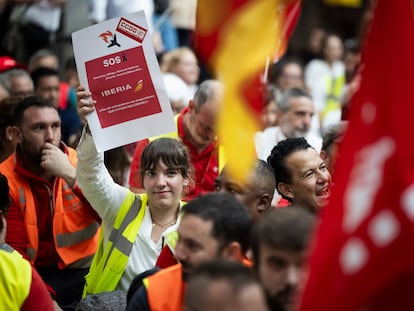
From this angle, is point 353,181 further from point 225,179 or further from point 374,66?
point 225,179

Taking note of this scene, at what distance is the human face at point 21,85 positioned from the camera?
10.2 meters

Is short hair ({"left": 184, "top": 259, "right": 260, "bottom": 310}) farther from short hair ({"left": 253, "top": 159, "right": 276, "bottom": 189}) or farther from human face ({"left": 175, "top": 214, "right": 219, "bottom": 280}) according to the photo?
short hair ({"left": 253, "top": 159, "right": 276, "bottom": 189})

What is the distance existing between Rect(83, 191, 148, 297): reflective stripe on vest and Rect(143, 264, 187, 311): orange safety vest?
151cm

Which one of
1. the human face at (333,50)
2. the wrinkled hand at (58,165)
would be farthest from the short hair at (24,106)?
the human face at (333,50)

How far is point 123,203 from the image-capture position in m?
6.96

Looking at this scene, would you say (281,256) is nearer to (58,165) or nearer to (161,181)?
(161,181)

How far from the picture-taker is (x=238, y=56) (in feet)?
14.5

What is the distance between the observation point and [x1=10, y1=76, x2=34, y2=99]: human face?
10195 millimetres

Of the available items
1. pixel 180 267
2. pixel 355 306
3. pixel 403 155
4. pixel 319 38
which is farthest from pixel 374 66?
pixel 319 38

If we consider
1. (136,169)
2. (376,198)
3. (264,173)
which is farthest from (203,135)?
(376,198)

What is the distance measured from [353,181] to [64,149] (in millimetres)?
3960

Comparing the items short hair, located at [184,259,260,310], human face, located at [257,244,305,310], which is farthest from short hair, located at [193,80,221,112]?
short hair, located at [184,259,260,310]

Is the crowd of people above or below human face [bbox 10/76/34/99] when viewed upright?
below

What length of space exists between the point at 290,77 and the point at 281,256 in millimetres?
9340
